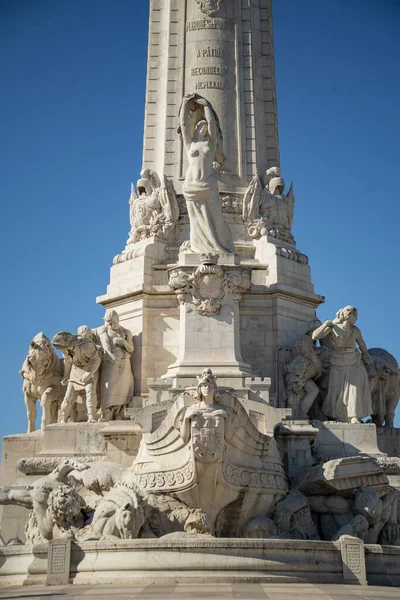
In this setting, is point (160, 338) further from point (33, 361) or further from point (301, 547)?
point (301, 547)

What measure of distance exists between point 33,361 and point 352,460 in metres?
7.74

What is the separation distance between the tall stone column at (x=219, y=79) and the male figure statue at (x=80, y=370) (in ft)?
17.8

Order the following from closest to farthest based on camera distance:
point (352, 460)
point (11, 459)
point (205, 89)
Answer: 1. point (352, 460)
2. point (11, 459)
3. point (205, 89)

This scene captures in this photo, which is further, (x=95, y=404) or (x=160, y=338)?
(x=160, y=338)

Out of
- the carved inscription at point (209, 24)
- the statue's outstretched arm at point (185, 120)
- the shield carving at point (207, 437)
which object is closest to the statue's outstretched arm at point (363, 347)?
the shield carving at point (207, 437)

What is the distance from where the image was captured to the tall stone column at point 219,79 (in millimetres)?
23719

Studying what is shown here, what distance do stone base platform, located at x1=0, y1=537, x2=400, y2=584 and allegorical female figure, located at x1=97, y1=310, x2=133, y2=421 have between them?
550 cm

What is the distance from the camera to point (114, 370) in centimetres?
2053

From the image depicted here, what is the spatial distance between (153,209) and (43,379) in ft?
17.4

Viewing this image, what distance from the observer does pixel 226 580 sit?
1389cm

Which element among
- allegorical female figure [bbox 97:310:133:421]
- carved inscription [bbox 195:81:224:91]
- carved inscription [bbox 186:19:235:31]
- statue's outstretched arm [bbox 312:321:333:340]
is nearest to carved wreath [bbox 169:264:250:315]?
allegorical female figure [bbox 97:310:133:421]

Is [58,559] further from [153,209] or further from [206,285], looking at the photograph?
[153,209]

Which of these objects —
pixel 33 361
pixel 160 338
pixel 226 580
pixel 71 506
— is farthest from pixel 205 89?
pixel 226 580

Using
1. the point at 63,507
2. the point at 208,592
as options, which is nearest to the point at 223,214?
the point at 63,507
